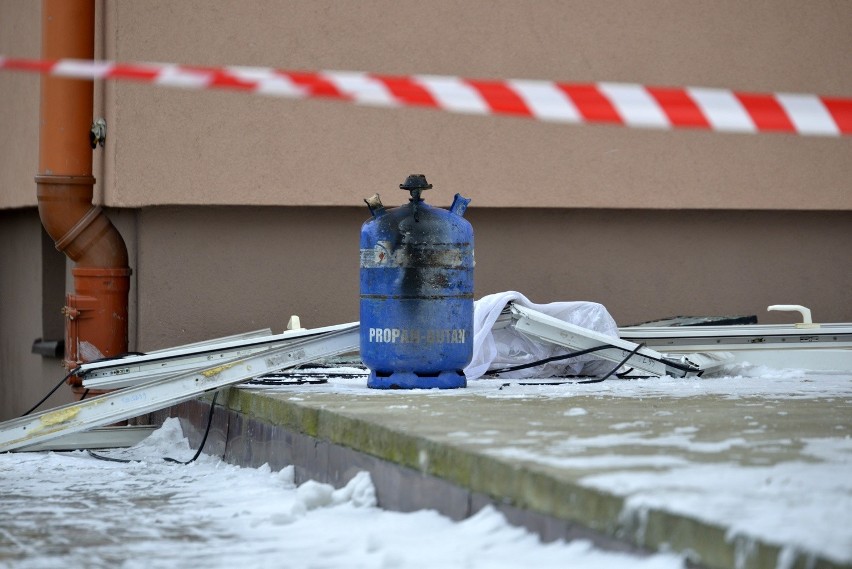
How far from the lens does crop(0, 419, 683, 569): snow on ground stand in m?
3.16

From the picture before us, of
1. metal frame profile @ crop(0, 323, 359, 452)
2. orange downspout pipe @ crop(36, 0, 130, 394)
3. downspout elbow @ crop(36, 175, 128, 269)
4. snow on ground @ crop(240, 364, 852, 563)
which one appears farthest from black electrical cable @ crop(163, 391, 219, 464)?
downspout elbow @ crop(36, 175, 128, 269)

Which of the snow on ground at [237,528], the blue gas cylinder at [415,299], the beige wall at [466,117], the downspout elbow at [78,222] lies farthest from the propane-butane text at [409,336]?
the downspout elbow at [78,222]

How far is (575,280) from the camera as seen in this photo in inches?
333

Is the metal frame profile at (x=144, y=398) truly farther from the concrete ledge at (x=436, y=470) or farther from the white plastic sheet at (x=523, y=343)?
the white plastic sheet at (x=523, y=343)

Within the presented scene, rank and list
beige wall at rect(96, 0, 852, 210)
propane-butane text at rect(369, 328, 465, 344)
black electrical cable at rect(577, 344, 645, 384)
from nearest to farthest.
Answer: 1. propane-butane text at rect(369, 328, 465, 344)
2. black electrical cable at rect(577, 344, 645, 384)
3. beige wall at rect(96, 0, 852, 210)

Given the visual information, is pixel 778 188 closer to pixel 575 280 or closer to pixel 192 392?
pixel 575 280

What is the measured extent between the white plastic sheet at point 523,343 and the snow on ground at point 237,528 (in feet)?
4.61

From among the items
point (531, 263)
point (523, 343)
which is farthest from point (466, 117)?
point (523, 343)

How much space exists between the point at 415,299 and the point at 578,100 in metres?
1.92

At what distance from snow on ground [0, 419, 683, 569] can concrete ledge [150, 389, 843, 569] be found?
5 cm

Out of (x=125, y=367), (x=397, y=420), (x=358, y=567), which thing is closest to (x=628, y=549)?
(x=358, y=567)

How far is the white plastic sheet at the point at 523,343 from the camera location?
6086mm

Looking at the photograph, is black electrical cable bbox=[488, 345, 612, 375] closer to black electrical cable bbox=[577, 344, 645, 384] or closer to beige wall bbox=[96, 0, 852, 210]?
black electrical cable bbox=[577, 344, 645, 384]

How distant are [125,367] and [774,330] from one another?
3.50 meters
